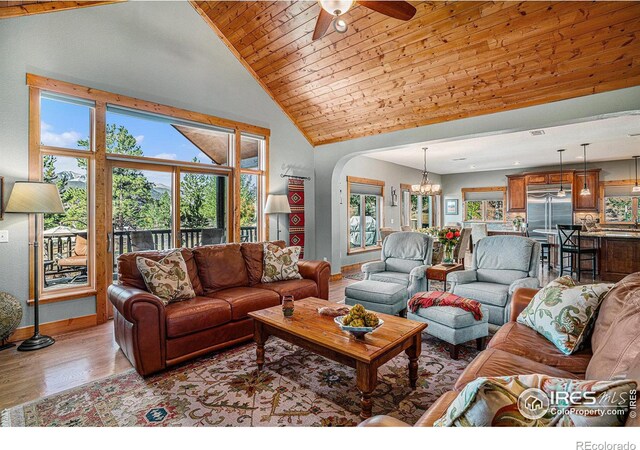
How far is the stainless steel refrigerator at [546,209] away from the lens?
8828 mm

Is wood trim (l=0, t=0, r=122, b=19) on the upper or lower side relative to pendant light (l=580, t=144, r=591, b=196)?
Answer: upper

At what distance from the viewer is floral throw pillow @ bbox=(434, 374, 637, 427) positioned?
85 cm

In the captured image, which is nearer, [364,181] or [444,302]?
[444,302]

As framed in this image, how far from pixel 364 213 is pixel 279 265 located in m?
4.70

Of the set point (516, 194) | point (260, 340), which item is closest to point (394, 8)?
point (260, 340)

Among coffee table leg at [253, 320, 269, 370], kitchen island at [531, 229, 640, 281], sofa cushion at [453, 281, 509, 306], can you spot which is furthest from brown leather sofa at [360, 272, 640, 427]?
kitchen island at [531, 229, 640, 281]

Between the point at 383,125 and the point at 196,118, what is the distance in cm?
297

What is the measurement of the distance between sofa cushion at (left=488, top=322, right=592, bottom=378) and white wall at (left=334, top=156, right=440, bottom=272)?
205 inches

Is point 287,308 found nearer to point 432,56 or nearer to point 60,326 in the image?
point 60,326

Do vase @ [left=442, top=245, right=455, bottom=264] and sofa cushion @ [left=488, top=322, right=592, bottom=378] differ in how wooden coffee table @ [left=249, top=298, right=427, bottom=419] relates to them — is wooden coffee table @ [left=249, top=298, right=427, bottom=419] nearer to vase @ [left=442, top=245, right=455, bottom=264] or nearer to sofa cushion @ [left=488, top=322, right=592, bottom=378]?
sofa cushion @ [left=488, top=322, right=592, bottom=378]

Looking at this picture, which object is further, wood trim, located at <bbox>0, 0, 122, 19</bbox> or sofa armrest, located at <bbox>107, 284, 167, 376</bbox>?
wood trim, located at <bbox>0, 0, 122, 19</bbox>

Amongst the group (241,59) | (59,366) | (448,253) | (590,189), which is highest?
(241,59)

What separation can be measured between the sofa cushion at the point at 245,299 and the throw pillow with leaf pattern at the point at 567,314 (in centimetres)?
233

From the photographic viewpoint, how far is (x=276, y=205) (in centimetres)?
537
